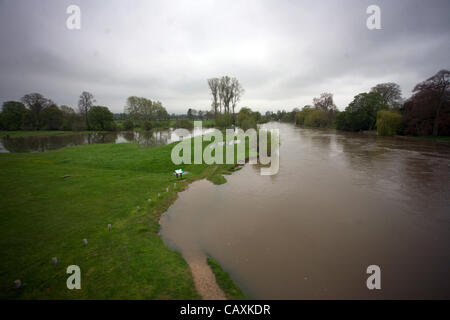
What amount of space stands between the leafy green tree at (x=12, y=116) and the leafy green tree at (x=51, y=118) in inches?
196

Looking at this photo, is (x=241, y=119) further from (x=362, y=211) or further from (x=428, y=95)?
(x=362, y=211)

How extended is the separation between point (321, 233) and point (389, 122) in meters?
51.1

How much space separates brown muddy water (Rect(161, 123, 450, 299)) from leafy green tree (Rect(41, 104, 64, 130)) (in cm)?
7916

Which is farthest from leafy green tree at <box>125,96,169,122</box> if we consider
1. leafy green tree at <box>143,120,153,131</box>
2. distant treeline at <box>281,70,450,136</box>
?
distant treeline at <box>281,70,450,136</box>

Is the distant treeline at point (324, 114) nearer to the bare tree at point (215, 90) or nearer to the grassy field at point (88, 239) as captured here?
the bare tree at point (215, 90)

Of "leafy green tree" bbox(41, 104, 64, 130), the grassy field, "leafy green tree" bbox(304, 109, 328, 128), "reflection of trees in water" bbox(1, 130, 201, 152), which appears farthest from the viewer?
"leafy green tree" bbox(304, 109, 328, 128)

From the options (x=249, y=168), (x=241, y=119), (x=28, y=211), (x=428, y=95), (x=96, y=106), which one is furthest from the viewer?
(x=96, y=106)

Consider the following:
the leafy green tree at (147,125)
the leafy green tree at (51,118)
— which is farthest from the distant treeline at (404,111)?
the leafy green tree at (51,118)

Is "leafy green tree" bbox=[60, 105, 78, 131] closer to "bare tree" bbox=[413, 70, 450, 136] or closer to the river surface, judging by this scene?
the river surface

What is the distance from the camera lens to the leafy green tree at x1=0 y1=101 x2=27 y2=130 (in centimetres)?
5906

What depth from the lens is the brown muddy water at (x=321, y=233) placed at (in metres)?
5.85
